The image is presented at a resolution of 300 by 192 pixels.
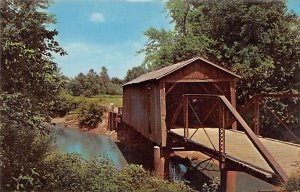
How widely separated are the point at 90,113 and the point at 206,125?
20.1 meters

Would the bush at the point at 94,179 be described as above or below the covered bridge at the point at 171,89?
below

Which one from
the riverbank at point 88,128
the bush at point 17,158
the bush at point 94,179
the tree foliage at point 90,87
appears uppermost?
the tree foliage at point 90,87

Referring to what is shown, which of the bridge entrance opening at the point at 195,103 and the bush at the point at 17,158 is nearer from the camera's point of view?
the bush at the point at 17,158

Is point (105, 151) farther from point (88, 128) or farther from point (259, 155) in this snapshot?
point (259, 155)

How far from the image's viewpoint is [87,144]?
2803 centimetres

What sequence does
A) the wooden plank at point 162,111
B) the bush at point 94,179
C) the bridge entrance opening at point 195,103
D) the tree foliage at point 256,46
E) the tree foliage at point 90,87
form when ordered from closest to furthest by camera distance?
the bush at point 94,179 < the wooden plank at point 162,111 < the bridge entrance opening at point 195,103 < the tree foliage at point 256,46 < the tree foliage at point 90,87

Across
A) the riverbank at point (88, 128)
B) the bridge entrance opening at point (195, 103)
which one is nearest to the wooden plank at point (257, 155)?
the bridge entrance opening at point (195, 103)

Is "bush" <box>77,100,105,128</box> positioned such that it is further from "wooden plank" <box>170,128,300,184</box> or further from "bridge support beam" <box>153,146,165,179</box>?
"wooden plank" <box>170,128,300,184</box>

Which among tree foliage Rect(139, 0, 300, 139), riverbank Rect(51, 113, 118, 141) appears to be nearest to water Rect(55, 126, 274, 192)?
riverbank Rect(51, 113, 118, 141)

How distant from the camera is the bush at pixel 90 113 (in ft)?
117

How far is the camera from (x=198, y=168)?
17.7m

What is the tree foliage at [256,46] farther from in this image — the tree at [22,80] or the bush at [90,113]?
the tree at [22,80]

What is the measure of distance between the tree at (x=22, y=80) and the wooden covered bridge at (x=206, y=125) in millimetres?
4443

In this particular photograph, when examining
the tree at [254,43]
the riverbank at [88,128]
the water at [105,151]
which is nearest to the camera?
the water at [105,151]
